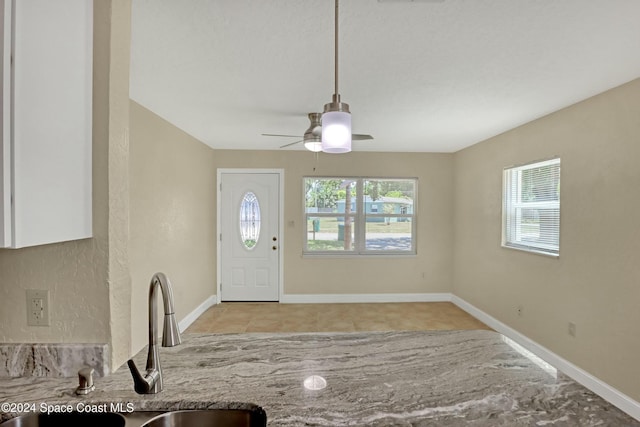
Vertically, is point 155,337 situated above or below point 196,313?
above

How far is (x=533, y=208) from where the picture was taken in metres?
3.53

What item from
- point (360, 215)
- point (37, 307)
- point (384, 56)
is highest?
point (384, 56)

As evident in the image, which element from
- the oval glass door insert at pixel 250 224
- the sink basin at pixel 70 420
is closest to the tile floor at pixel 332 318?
the oval glass door insert at pixel 250 224

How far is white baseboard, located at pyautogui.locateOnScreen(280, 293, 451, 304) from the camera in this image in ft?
16.9

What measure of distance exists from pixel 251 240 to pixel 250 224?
0.83ft

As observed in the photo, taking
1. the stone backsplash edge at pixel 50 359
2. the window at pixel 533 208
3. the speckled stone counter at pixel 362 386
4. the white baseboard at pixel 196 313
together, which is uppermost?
the window at pixel 533 208

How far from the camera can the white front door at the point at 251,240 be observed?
514 centimetres

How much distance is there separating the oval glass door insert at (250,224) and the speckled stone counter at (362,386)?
3778 millimetres

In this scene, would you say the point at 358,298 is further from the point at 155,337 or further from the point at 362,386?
the point at 155,337

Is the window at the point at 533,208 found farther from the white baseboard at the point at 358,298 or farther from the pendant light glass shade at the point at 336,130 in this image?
the pendant light glass shade at the point at 336,130

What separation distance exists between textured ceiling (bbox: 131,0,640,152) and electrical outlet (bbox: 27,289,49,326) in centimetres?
131

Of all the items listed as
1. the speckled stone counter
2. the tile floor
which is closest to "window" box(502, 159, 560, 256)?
the tile floor

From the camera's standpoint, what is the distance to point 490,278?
421 cm

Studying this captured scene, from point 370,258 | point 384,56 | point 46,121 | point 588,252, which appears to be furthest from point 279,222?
point 46,121
